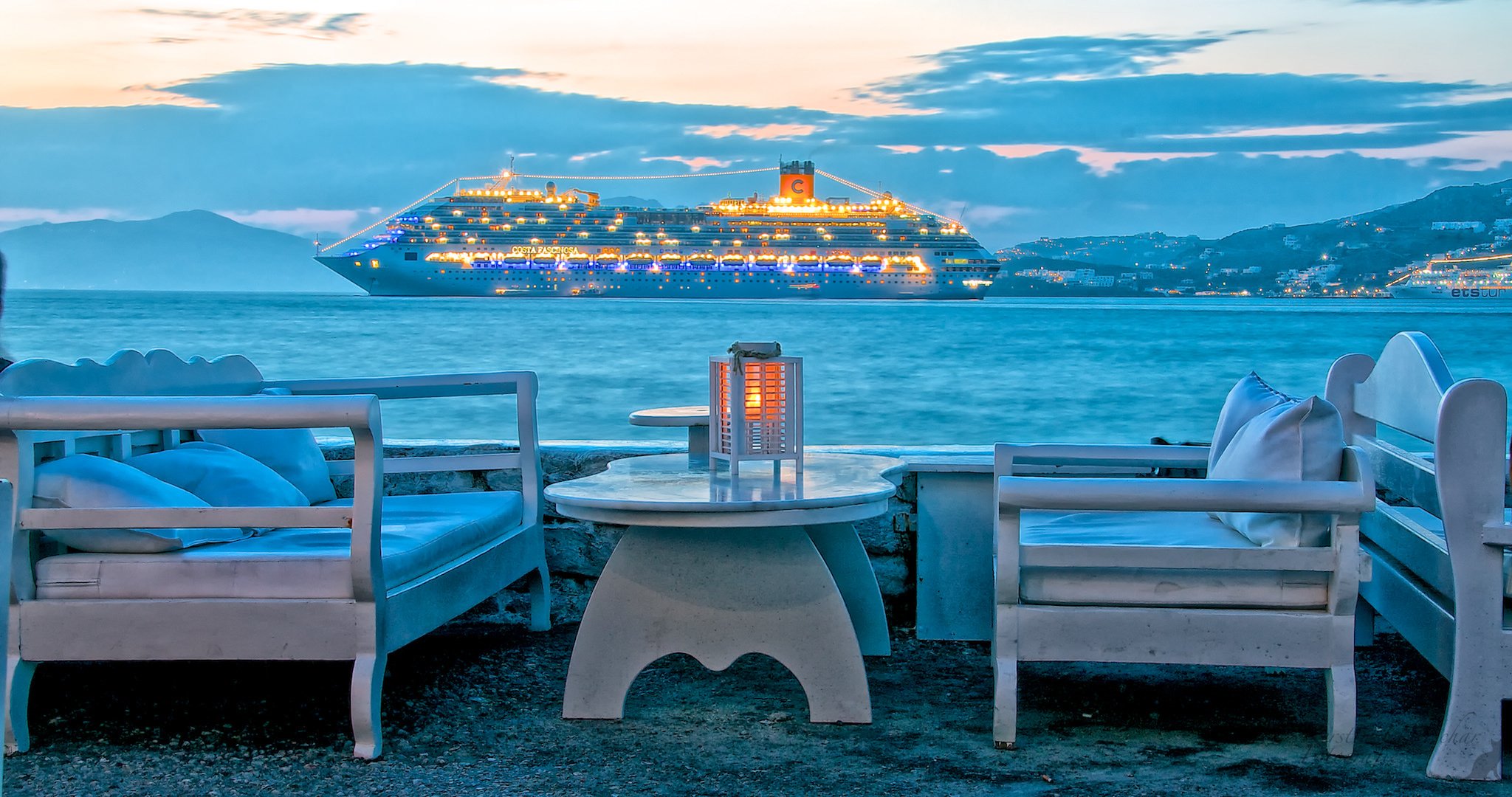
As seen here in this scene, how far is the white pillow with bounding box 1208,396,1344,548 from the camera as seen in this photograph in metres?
1.67

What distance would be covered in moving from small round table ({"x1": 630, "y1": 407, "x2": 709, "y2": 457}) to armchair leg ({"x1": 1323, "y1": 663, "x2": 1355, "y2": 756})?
1069 millimetres

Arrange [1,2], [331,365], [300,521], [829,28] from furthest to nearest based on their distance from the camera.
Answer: [829,28]
[331,365]
[1,2]
[300,521]

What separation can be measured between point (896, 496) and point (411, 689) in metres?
0.98

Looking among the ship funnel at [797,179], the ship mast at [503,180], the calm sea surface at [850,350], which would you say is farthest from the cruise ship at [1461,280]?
the ship mast at [503,180]

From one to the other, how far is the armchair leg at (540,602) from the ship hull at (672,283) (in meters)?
38.4

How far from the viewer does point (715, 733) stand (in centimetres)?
182

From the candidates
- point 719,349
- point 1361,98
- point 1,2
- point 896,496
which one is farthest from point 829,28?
point 896,496

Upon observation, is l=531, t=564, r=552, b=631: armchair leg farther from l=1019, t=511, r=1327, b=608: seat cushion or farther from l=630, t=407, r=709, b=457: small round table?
l=1019, t=511, r=1327, b=608: seat cushion

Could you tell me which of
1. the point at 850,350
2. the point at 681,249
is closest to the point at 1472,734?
the point at 850,350

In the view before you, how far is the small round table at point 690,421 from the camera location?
2242 millimetres

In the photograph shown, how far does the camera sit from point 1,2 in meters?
16.4

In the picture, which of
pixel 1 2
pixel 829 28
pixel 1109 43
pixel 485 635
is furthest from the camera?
pixel 1109 43

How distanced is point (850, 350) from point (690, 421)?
75.0 feet

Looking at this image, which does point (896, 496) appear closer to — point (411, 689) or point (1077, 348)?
point (411, 689)
